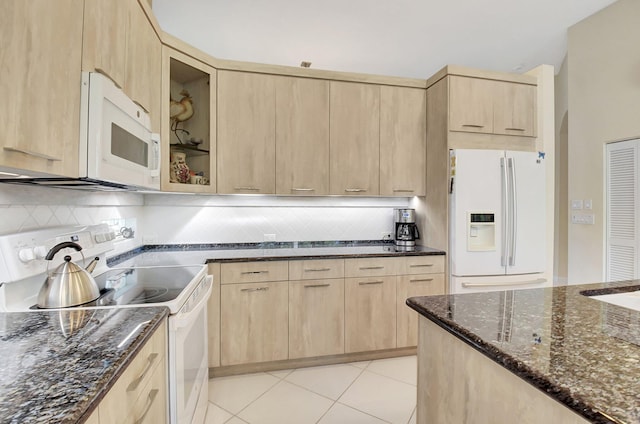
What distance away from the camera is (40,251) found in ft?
3.91

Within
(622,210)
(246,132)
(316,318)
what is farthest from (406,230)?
(622,210)

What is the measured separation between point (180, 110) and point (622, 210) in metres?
4.20

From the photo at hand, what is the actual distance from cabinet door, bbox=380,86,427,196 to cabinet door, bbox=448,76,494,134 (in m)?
0.32

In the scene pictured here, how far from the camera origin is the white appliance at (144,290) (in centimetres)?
111

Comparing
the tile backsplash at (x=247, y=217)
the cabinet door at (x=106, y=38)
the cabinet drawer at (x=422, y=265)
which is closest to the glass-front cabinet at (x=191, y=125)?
the tile backsplash at (x=247, y=217)

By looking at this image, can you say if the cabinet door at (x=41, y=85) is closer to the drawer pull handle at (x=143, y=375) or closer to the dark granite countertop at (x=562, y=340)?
the drawer pull handle at (x=143, y=375)

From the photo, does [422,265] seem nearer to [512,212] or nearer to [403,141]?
[512,212]

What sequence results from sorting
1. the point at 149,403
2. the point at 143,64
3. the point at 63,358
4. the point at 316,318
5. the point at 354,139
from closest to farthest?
the point at 63,358 → the point at 149,403 → the point at 143,64 → the point at 316,318 → the point at 354,139

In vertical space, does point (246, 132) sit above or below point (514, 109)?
below

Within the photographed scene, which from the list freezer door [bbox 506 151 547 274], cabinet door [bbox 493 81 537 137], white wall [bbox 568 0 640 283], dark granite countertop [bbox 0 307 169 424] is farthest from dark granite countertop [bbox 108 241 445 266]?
white wall [bbox 568 0 640 283]

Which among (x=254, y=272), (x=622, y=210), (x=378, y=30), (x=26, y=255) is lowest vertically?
(x=254, y=272)

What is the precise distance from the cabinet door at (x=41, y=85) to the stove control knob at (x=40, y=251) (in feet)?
1.34

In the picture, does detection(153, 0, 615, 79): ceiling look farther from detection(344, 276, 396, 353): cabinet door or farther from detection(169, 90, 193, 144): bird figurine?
detection(344, 276, 396, 353): cabinet door

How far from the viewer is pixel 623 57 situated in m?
2.90
